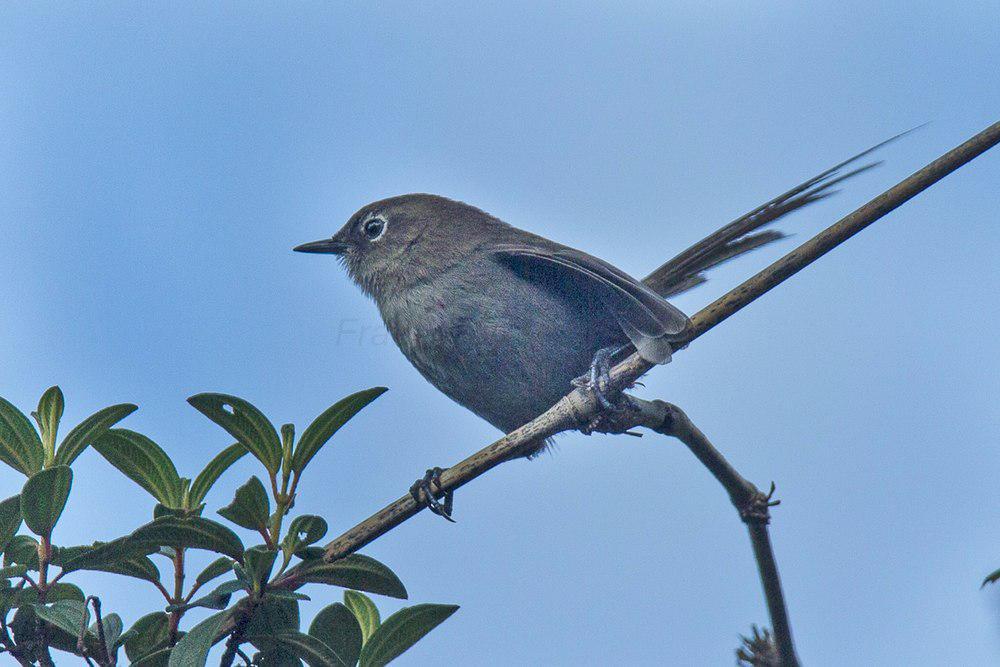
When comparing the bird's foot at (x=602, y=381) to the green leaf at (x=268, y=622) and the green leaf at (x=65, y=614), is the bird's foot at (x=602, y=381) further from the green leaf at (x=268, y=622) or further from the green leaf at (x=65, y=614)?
the green leaf at (x=65, y=614)

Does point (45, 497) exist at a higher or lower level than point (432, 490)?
lower

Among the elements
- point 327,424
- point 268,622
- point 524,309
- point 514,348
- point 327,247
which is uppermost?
point 327,247

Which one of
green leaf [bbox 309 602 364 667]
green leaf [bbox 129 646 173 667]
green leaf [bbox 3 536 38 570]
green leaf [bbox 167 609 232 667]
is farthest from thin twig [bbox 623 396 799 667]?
green leaf [bbox 3 536 38 570]

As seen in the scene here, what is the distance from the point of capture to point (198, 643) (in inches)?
70.0

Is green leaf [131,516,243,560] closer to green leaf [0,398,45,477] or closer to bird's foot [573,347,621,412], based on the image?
green leaf [0,398,45,477]

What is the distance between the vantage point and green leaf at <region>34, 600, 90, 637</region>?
1807 millimetres

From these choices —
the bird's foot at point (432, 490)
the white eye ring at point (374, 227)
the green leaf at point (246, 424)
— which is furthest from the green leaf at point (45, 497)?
the white eye ring at point (374, 227)

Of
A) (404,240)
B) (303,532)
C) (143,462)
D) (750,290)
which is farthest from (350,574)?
(404,240)

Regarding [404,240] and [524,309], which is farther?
[404,240]

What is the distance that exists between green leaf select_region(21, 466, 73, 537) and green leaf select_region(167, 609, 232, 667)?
0.38 m

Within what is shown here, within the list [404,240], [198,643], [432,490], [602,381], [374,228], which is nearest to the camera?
[198,643]

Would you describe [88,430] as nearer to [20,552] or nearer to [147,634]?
[20,552]

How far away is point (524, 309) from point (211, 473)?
55.5 inches

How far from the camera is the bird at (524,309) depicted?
3.03 metres
